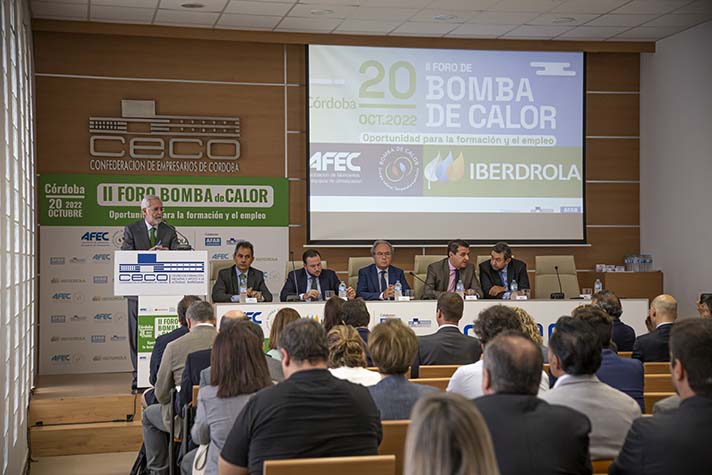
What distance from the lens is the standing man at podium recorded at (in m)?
7.57

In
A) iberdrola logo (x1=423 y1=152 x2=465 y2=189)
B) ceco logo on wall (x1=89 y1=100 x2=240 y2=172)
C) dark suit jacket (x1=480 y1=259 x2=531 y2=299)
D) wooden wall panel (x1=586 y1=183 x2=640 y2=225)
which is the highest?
ceco logo on wall (x1=89 y1=100 x2=240 y2=172)

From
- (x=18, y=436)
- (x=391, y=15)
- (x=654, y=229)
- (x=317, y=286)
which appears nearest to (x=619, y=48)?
(x=654, y=229)

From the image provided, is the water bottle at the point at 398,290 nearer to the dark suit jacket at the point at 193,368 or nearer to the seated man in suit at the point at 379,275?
the seated man in suit at the point at 379,275

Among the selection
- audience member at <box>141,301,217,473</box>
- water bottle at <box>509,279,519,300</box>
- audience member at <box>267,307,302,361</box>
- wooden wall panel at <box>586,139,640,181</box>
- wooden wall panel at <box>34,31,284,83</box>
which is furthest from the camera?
wooden wall panel at <box>586,139,640,181</box>

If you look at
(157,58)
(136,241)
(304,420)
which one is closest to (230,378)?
(304,420)

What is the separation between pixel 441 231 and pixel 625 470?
7.91 metres

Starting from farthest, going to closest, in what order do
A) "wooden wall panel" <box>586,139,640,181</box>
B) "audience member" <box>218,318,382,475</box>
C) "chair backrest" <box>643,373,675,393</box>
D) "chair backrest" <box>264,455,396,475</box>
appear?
"wooden wall panel" <box>586,139,640,181</box> → "chair backrest" <box>643,373,675,393</box> → "audience member" <box>218,318,382,475</box> → "chair backrest" <box>264,455,396,475</box>

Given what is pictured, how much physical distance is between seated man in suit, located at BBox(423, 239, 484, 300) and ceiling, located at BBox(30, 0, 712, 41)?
2.58 meters

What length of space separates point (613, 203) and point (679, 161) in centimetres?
104

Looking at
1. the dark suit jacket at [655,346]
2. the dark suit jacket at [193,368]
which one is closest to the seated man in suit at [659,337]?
the dark suit jacket at [655,346]

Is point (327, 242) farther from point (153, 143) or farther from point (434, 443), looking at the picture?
point (434, 443)

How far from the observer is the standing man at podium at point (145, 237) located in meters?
7.57

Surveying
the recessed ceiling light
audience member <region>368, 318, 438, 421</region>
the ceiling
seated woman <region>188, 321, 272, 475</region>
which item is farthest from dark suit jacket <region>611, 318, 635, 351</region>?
the recessed ceiling light

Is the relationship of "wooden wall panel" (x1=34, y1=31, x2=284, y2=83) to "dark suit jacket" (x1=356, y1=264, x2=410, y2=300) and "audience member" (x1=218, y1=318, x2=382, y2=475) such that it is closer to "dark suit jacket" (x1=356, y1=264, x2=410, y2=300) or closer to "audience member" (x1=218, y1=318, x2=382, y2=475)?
"dark suit jacket" (x1=356, y1=264, x2=410, y2=300)
